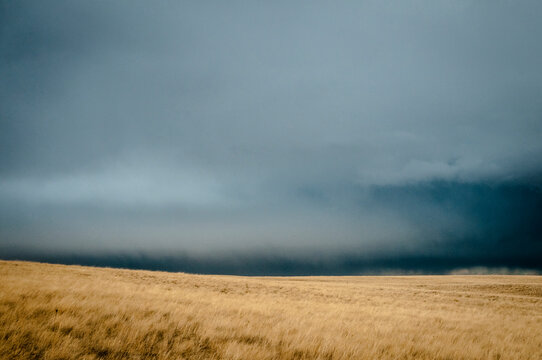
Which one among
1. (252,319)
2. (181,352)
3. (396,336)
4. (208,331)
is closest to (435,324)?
(396,336)

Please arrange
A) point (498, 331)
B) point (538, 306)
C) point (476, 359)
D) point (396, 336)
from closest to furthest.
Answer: point (476, 359) → point (396, 336) → point (498, 331) → point (538, 306)

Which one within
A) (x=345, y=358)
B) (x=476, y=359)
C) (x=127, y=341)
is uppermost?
(x=127, y=341)

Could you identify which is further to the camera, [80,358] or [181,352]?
[181,352]

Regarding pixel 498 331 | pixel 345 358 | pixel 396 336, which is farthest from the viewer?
pixel 498 331

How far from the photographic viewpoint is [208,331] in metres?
6.73

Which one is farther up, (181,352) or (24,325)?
(24,325)

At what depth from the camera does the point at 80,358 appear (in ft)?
15.1

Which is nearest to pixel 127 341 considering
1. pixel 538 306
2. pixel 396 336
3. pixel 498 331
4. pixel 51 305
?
pixel 51 305

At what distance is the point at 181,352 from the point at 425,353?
6046 millimetres

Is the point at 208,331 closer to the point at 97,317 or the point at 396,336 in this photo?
the point at 97,317

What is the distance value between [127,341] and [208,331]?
182cm

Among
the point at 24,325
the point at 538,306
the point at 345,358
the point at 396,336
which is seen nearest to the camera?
the point at 24,325

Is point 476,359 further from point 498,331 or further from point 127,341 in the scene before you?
point 127,341

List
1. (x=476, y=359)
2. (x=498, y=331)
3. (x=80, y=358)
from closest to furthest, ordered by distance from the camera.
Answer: (x=80, y=358), (x=476, y=359), (x=498, y=331)
